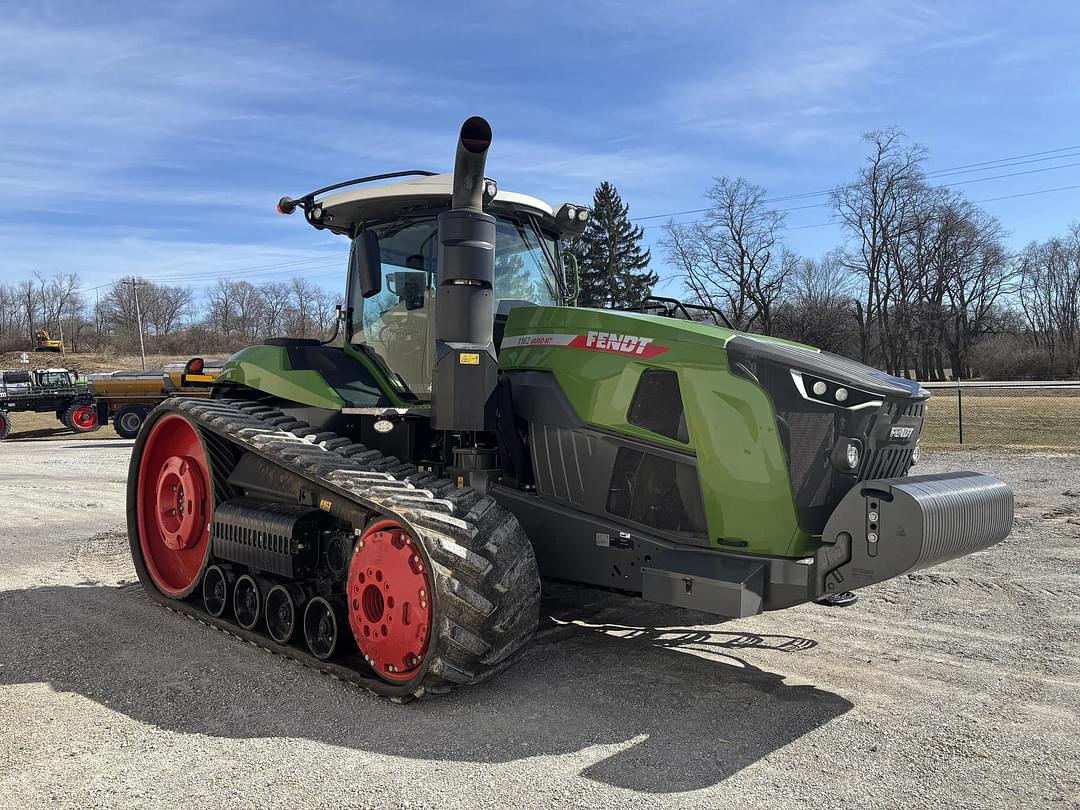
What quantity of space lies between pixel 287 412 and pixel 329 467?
1.25 meters

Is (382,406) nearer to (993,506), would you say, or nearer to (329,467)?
(329,467)

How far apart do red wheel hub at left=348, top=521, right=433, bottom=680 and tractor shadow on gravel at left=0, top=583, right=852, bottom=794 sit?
0.23m

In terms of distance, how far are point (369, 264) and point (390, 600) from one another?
218 centimetres

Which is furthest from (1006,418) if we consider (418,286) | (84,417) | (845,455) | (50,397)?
(50,397)

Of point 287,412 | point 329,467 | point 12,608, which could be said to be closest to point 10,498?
point 12,608

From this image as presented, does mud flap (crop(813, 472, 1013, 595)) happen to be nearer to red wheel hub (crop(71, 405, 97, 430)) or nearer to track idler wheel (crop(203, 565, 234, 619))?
track idler wheel (crop(203, 565, 234, 619))

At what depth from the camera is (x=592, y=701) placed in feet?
14.2

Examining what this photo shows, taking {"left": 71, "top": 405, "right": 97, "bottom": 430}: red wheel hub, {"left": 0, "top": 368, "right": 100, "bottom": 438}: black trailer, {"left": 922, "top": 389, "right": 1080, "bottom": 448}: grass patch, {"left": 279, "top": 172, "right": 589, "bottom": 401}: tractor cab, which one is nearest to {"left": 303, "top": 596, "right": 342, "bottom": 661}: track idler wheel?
{"left": 279, "top": 172, "right": 589, "bottom": 401}: tractor cab

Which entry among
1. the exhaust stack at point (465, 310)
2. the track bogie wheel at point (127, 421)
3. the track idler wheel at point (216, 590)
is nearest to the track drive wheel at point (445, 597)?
the exhaust stack at point (465, 310)

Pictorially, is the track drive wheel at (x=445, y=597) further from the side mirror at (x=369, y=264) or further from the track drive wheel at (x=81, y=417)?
the track drive wheel at (x=81, y=417)

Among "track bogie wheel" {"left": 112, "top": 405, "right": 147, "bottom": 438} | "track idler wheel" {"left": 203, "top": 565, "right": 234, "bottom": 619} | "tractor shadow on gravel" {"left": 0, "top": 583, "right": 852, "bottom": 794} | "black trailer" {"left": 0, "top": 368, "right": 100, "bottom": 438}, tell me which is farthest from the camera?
"black trailer" {"left": 0, "top": 368, "right": 100, "bottom": 438}

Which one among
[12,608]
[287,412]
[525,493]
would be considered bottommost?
[12,608]

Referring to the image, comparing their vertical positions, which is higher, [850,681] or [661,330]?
[661,330]

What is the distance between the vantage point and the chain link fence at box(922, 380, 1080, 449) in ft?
55.7
